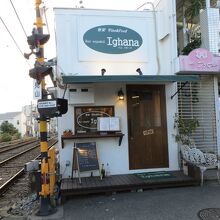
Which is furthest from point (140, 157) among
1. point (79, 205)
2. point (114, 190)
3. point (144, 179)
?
point (79, 205)

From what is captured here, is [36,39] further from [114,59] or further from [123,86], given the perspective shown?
[123,86]

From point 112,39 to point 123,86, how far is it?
1526 millimetres

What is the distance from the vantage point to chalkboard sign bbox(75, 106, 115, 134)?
31.7 ft

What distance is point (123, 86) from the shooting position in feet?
32.8

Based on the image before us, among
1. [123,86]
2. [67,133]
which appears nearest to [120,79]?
[123,86]

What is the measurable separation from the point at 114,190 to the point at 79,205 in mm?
1103

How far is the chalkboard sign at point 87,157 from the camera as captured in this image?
9062 mm

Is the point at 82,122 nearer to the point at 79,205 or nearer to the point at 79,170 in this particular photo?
the point at 79,170

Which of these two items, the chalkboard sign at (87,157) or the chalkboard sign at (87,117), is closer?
the chalkboard sign at (87,157)

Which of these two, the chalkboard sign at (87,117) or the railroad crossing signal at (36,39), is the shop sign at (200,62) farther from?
the railroad crossing signal at (36,39)

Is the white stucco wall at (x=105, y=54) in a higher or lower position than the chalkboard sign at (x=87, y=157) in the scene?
higher

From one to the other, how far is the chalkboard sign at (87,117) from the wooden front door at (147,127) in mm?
885

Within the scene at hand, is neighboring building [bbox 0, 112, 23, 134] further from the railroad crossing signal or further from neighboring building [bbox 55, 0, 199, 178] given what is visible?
the railroad crossing signal

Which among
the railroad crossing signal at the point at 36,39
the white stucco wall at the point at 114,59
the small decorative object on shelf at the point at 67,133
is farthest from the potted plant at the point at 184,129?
the railroad crossing signal at the point at 36,39
